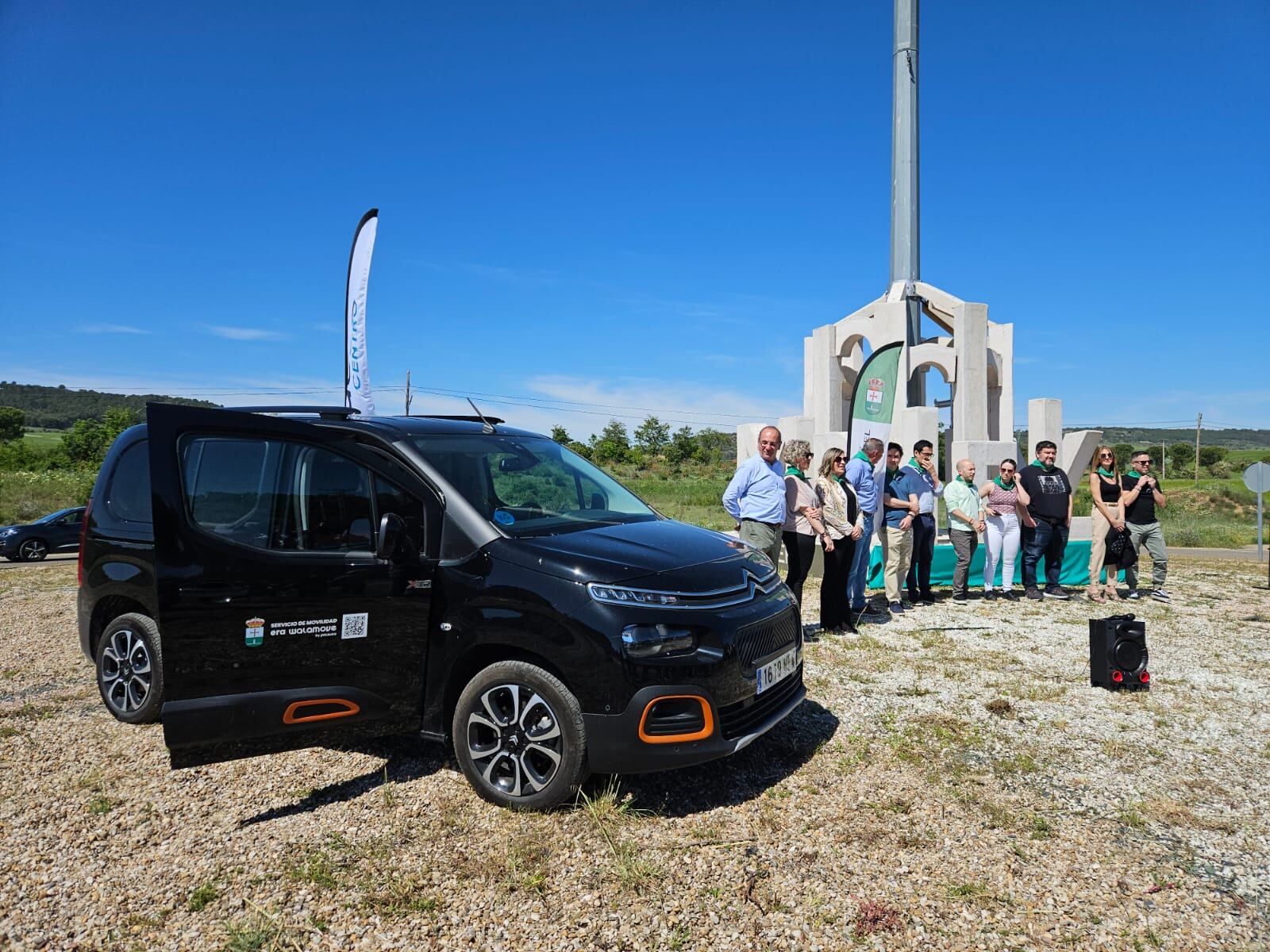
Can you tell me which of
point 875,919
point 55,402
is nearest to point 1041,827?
point 875,919

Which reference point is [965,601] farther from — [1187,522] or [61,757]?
[1187,522]

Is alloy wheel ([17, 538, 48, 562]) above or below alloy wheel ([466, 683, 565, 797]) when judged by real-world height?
below

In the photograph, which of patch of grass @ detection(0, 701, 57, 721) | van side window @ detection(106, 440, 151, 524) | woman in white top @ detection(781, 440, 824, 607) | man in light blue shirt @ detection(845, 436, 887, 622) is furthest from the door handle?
man in light blue shirt @ detection(845, 436, 887, 622)

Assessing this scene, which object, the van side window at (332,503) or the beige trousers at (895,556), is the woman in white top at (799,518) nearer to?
the beige trousers at (895,556)

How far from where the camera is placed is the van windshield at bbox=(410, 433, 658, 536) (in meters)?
3.94

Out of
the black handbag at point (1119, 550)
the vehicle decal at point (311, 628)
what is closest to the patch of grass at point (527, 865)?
the vehicle decal at point (311, 628)

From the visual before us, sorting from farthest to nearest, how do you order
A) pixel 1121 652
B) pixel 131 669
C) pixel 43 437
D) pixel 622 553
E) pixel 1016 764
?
pixel 43 437, pixel 1121 652, pixel 131 669, pixel 1016 764, pixel 622 553

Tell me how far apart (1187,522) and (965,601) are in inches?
909

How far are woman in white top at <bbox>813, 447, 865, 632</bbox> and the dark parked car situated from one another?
18815mm

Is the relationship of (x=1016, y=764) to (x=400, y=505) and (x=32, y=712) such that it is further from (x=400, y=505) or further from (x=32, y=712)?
(x=32, y=712)

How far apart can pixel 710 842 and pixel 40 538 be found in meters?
A: 21.7

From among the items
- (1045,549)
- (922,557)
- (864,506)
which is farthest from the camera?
(1045,549)

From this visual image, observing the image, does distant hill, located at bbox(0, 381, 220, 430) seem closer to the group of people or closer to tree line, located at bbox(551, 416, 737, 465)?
tree line, located at bbox(551, 416, 737, 465)

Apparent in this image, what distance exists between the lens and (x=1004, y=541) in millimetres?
9117
